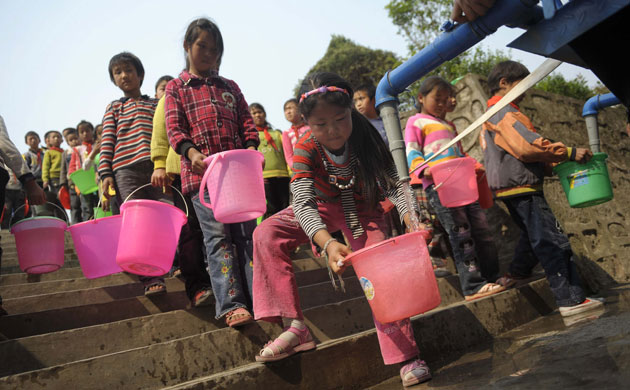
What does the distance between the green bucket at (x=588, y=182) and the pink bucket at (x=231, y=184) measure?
2451mm

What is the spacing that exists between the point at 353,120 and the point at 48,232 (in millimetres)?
2379

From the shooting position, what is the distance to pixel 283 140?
560cm

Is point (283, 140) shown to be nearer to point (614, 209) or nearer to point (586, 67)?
point (614, 209)

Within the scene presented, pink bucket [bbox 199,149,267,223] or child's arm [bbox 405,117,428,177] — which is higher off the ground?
child's arm [bbox 405,117,428,177]

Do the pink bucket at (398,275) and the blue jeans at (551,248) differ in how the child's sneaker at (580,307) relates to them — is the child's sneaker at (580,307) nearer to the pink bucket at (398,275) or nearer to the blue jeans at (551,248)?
the blue jeans at (551,248)

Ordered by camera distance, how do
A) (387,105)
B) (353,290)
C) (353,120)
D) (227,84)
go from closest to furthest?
(387,105)
(353,120)
(227,84)
(353,290)

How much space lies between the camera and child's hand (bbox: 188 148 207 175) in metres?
2.89

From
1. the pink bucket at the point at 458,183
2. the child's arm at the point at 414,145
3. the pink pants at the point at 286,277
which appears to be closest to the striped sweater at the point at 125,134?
the pink pants at the point at 286,277

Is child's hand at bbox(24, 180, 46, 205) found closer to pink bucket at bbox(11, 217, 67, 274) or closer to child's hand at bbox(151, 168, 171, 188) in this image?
pink bucket at bbox(11, 217, 67, 274)

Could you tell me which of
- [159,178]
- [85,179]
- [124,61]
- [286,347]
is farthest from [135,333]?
[85,179]

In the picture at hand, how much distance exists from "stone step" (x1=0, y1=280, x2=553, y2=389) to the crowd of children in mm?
95

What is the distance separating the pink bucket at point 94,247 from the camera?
327cm

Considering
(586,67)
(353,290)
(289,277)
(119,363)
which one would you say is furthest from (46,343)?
(586,67)

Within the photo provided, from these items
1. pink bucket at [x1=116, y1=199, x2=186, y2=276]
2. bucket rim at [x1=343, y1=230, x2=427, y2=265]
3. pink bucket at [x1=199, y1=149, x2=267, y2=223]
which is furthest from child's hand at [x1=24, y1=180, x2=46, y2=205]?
bucket rim at [x1=343, y1=230, x2=427, y2=265]
